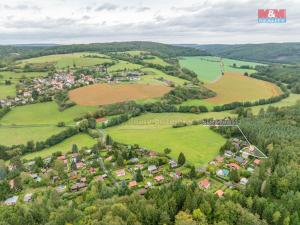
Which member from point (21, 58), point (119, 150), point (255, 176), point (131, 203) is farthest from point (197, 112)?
point (21, 58)

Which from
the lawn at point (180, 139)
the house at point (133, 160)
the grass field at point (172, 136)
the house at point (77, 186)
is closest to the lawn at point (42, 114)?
the grass field at point (172, 136)

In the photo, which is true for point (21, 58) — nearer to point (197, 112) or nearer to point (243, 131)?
point (197, 112)

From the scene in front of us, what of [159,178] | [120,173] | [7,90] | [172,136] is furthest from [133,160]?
[7,90]

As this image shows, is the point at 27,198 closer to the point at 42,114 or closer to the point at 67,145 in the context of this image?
the point at 67,145

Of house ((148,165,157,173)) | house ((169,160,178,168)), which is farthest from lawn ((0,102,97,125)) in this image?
house ((169,160,178,168))

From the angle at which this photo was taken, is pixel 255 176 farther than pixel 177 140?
No

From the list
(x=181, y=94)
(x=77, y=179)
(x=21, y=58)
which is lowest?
(x=77, y=179)

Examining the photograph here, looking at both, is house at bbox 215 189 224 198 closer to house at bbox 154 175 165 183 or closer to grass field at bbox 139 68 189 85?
house at bbox 154 175 165 183

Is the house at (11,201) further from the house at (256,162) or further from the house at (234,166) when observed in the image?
the house at (256,162)
